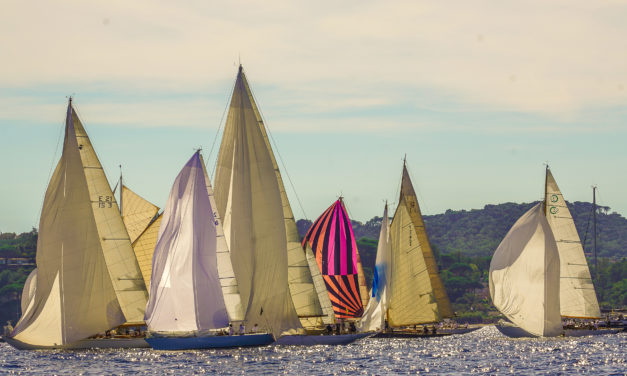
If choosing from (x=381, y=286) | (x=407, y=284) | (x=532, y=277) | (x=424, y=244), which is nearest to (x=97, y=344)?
(x=381, y=286)

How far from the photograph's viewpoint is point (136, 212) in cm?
8488

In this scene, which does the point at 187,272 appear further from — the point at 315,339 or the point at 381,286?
the point at 381,286

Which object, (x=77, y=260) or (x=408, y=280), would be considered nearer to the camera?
(x=77, y=260)

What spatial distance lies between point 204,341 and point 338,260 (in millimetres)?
24071

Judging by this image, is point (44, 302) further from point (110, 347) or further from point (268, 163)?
point (268, 163)

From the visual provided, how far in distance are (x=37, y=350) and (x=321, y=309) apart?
62.5 ft

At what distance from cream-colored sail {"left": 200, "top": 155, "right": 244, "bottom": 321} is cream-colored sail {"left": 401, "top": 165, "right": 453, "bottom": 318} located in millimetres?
25220

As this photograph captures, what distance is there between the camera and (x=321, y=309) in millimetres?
73562

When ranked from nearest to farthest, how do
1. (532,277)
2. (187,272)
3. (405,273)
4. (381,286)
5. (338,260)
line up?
(187,272) < (532,277) < (381,286) < (405,273) < (338,260)

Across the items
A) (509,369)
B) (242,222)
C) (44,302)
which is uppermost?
(242,222)

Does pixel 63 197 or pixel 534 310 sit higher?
pixel 63 197

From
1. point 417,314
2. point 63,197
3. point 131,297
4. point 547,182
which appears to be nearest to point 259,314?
point 131,297

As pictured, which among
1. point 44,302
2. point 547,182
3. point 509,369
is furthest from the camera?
point 547,182

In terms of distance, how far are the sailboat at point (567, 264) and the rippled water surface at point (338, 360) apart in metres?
6.41
